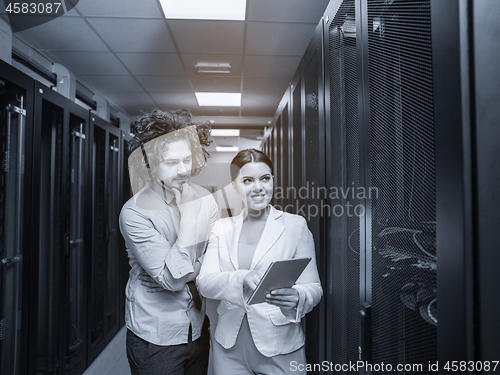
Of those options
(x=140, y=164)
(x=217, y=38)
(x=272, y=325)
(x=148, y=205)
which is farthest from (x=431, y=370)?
(x=217, y=38)

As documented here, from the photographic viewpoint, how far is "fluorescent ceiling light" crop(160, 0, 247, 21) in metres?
2.30

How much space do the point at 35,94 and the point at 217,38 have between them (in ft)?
5.37

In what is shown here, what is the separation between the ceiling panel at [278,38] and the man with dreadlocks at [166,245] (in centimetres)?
164

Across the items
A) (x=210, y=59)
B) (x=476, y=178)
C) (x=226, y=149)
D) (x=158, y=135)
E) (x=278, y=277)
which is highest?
(x=210, y=59)

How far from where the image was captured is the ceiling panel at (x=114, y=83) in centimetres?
378

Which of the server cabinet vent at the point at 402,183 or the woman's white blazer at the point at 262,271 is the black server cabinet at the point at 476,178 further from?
the woman's white blazer at the point at 262,271

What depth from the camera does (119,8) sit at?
2.38 meters

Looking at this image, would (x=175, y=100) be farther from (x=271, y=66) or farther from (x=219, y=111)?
(x=271, y=66)

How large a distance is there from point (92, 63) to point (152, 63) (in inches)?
24.3

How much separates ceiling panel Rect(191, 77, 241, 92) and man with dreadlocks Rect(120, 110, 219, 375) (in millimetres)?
2585

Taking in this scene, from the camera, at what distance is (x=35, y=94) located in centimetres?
166

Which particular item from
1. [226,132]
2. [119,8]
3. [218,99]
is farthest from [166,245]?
[226,132]

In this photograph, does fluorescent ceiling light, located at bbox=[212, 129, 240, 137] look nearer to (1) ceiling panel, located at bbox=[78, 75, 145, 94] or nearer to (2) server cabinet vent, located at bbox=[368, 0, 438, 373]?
(1) ceiling panel, located at bbox=[78, 75, 145, 94]

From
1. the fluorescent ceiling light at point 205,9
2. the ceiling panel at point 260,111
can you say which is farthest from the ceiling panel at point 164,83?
the fluorescent ceiling light at point 205,9
